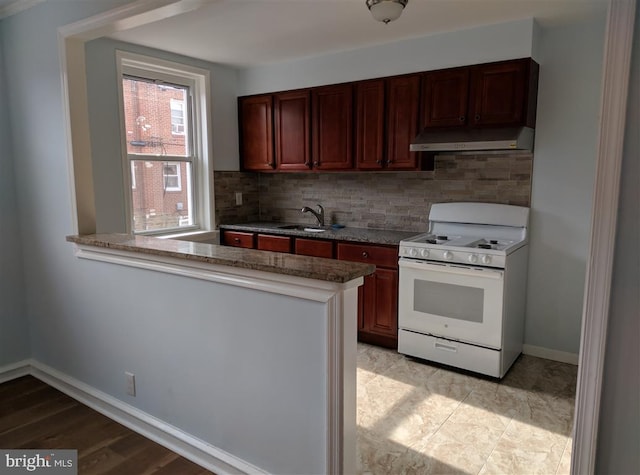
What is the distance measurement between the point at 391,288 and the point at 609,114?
2.47 metres

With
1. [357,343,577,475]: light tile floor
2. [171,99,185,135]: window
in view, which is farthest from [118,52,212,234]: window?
[357,343,577,475]: light tile floor

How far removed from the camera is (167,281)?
2.19 metres

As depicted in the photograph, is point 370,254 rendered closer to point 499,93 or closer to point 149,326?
point 499,93

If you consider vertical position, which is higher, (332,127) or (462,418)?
(332,127)

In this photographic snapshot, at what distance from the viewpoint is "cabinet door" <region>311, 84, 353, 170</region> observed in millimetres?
3865

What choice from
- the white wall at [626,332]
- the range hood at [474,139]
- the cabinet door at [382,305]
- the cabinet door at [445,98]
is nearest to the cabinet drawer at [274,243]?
the cabinet door at [382,305]

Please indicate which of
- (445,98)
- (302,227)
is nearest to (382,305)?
(302,227)

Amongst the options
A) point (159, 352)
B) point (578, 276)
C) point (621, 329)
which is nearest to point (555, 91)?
point (578, 276)

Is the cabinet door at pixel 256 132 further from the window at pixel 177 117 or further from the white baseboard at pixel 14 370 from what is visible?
the white baseboard at pixel 14 370

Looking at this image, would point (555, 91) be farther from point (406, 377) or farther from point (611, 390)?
point (611, 390)

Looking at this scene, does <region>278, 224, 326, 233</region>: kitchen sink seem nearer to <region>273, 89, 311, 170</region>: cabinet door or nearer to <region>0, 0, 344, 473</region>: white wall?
<region>273, 89, 311, 170</region>: cabinet door

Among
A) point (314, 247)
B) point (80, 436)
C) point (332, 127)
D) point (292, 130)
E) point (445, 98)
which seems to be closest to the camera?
point (80, 436)

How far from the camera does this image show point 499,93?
315 centimetres

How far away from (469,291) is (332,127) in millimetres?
1835
